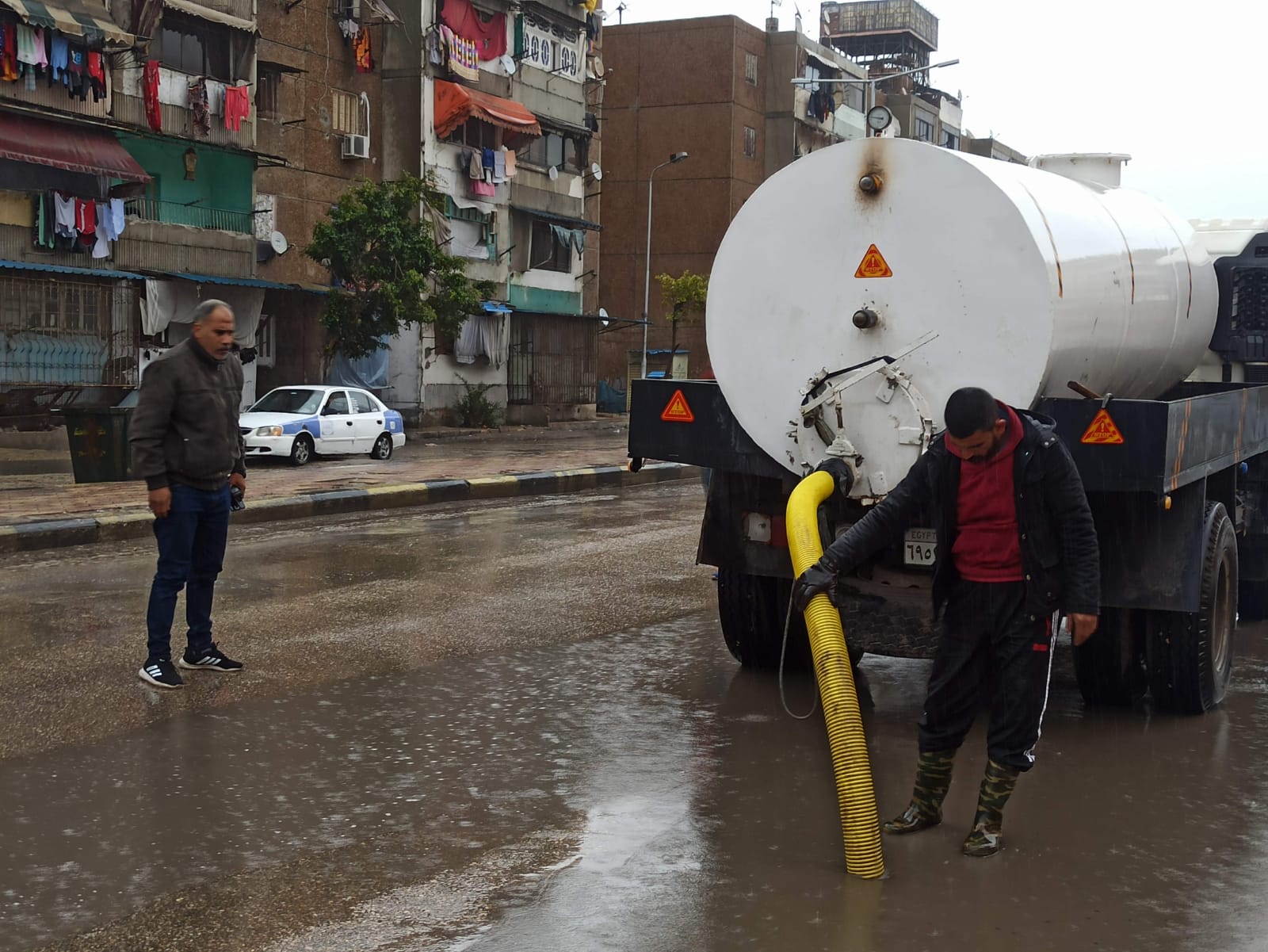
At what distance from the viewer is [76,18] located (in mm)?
26359

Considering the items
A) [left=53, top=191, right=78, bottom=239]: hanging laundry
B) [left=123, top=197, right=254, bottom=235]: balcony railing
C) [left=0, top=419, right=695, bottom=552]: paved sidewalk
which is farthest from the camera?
[left=123, top=197, right=254, bottom=235]: balcony railing

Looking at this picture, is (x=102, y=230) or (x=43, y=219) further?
(x=102, y=230)

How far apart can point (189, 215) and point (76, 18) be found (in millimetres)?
4842

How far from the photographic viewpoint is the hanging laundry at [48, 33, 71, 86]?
1032 inches

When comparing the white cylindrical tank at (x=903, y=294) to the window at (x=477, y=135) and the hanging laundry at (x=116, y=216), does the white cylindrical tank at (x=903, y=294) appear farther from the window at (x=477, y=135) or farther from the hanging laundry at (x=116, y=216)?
the window at (x=477, y=135)

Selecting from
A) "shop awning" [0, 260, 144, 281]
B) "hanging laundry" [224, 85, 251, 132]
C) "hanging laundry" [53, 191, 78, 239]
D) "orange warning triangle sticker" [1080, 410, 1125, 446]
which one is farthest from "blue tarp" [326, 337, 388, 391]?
"orange warning triangle sticker" [1080, 410, 1125, 446]

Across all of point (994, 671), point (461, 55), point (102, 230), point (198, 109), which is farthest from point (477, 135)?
point (994, 671)

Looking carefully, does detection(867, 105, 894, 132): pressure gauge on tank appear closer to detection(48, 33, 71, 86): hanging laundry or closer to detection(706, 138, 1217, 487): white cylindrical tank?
detection(706, 138, 1217, 487): white cylindrical tank

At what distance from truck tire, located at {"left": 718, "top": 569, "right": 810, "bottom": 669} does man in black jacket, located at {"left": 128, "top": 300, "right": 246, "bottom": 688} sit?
2.50 m

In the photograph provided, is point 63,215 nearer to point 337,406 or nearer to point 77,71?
point 77,71

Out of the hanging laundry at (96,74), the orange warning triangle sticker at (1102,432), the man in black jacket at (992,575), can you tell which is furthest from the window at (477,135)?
the man in black jacket at (992,575)

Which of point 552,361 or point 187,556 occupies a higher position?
point 552,361

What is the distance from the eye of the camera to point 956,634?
4.93 metres

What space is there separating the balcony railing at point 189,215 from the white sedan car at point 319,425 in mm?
6609
